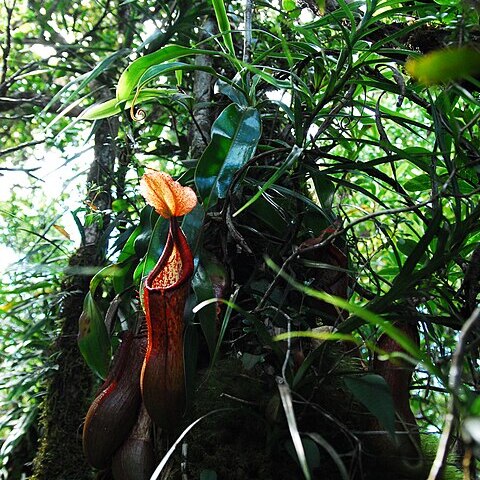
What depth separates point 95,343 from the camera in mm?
877

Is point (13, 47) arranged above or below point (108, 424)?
above

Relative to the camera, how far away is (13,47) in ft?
6.68

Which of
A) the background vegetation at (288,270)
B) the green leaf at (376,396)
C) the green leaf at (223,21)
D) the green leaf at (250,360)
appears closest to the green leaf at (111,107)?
the background vegetation at (288,270)

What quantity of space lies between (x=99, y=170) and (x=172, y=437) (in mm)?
904

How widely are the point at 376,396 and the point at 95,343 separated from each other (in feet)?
1.50

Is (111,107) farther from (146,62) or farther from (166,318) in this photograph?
(166,318)

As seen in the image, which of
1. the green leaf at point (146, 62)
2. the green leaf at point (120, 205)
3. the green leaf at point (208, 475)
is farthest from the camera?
the green leaf at point (120, 205)

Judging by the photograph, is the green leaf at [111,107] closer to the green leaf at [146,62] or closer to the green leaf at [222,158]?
the green leaf at [146,62]

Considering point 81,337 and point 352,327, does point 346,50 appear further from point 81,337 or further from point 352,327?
point 81,337

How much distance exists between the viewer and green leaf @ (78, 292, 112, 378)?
0.88 m

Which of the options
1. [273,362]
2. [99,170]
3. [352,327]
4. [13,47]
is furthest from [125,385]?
[13,47]

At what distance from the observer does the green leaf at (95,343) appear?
2.88 feet

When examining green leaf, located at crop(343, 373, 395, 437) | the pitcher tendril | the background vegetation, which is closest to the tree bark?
the background vegetation

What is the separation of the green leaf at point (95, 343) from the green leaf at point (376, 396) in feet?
1.33
